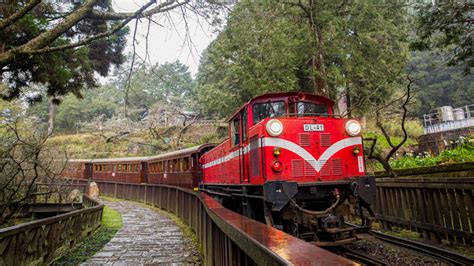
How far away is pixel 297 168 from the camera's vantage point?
636 centimetres

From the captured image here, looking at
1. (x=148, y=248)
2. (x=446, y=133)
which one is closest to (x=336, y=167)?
(x=148, y=248)

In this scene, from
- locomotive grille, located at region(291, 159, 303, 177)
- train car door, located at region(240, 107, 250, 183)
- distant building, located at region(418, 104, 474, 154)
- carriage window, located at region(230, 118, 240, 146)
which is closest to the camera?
locomotive grille, located at region(291, 159, 303, 177)

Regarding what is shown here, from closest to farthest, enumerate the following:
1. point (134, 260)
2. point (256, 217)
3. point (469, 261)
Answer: point (469, 261), point (134, 260), point (256, 217)

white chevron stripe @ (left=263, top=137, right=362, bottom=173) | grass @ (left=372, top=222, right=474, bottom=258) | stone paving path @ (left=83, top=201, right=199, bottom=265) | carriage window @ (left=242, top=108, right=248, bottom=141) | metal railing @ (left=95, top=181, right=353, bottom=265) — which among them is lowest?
stone paving path @ (left=83, top=201, right=199, bottom=265)

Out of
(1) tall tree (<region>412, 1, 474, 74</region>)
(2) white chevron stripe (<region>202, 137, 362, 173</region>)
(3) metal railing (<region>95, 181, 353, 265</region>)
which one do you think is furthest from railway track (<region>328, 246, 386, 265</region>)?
(1) tall tree (<region>412, 1, 474, 74</region>)

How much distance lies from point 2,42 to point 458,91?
43.3 metres

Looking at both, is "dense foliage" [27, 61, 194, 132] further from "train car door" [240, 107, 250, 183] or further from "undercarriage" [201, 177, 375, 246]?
"undercarriage" [201, 177, 375, 246]

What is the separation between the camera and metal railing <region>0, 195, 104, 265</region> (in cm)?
481

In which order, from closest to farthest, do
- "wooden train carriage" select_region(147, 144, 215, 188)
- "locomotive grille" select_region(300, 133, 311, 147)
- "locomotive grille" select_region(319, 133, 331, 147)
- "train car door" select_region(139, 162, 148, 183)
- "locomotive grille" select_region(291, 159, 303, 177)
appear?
"locomotive grille" select_region(291, 159, 303, 177), "locomotive grille" select_region(300, 133, 311, 147), "locomotive grille" select_region(319, 133, 331, 147), "wooden train carriage" select_region(147, 144, 215, 188), "train car door" select_region(139, 162, 148, 183)

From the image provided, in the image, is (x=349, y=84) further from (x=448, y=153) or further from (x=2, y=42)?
(x=2, y=42)

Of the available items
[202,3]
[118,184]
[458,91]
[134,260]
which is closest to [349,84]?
[202,3]

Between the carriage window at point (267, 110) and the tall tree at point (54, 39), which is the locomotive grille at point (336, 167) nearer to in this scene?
the carriage window at point (267, 110)

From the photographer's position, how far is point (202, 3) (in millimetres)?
5949

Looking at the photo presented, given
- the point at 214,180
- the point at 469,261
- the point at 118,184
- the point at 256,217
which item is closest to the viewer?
the point at 469,261
